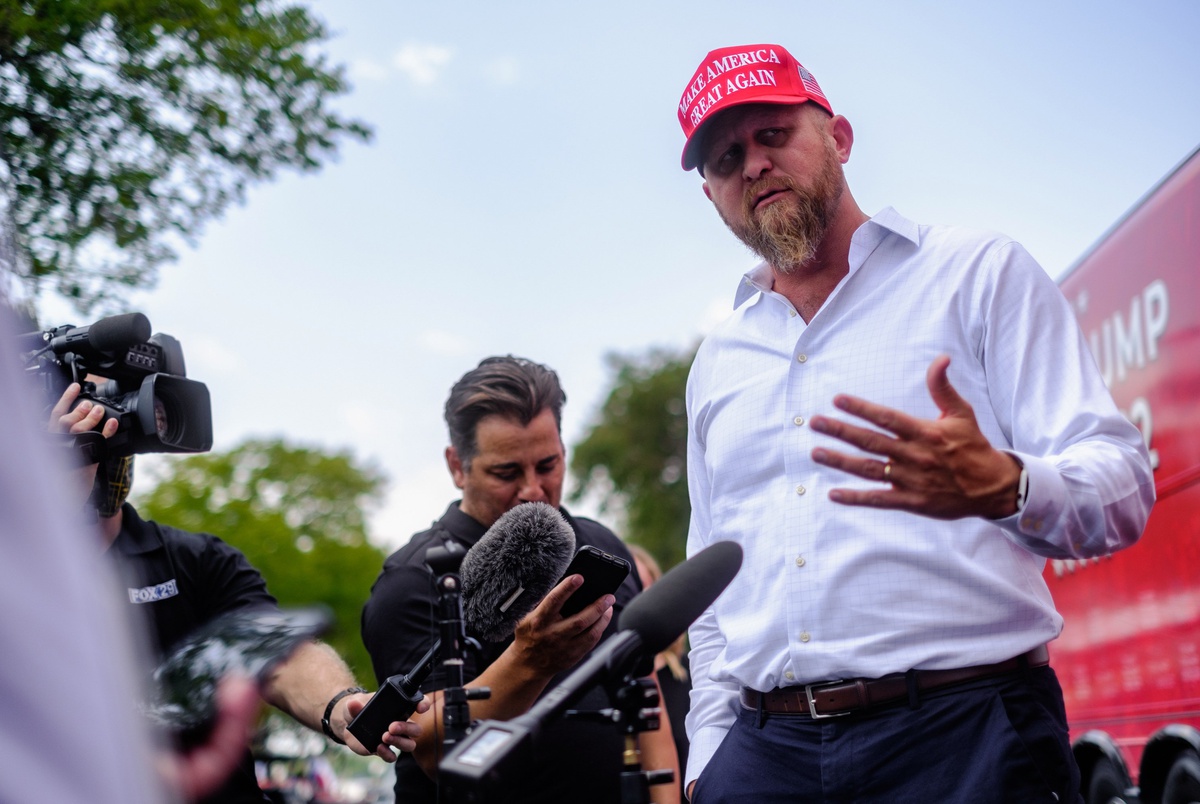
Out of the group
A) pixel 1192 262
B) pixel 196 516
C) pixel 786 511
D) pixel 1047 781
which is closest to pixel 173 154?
pixel 1192 262

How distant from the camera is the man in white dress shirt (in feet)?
7.26

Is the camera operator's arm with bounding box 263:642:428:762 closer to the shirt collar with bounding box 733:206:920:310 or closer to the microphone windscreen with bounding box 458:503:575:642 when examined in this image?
the microphone windscreen with bounding box 458:503:575:642

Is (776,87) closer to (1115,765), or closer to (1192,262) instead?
(1192,262)

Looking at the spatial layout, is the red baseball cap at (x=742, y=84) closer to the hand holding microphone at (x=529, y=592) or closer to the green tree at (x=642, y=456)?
the hand holding microphone at (x=529, y=592)

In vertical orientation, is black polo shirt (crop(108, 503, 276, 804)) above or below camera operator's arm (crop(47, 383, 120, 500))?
below

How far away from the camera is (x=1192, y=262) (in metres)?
5.78

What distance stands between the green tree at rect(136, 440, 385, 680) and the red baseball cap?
3886 cm

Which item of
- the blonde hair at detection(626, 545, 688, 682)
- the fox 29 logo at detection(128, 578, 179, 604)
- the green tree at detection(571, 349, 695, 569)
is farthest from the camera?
the green tree at detection(571, 349, 695, 569)

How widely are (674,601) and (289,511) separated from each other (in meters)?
53.2

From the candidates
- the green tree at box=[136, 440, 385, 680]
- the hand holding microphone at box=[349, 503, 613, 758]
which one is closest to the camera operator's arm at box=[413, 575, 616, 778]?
the hand holding microphone at box=[349, 503, 613, 758]

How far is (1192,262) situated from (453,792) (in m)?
5.41

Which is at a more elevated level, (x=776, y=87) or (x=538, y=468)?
(x=776, y=87)

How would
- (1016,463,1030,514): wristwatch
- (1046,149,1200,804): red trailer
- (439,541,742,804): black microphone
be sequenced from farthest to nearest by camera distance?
(1046,149,1200,804): red trailer → (1016,463,1030,514): wristwatch → (439,541,742,804): black microphone

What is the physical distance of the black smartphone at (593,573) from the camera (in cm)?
268
